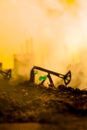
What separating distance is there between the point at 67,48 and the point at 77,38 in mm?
1190

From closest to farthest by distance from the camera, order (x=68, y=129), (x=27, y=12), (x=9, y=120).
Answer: (x=68, y=129) < (x=9, y=120) < (x=27, y=12)

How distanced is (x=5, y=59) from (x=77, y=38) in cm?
645

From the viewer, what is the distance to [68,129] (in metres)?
10.0

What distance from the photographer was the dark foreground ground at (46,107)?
36.3 feet

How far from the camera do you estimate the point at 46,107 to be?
12.7 metres

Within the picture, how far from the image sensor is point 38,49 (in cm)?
2927

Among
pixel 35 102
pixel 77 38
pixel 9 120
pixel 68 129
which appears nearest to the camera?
pixel 68 129

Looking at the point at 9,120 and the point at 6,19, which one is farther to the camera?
the point at 6,19

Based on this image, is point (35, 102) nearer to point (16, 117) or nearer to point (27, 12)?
point (16, 117)

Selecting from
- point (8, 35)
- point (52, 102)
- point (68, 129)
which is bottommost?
Answer: point (68, 129)

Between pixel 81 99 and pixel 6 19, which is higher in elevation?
pixel 6 19

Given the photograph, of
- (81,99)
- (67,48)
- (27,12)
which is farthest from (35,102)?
(67,48)

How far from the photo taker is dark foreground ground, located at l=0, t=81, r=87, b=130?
1108cm

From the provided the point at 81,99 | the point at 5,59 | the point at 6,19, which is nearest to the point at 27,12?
the point at 6,19
